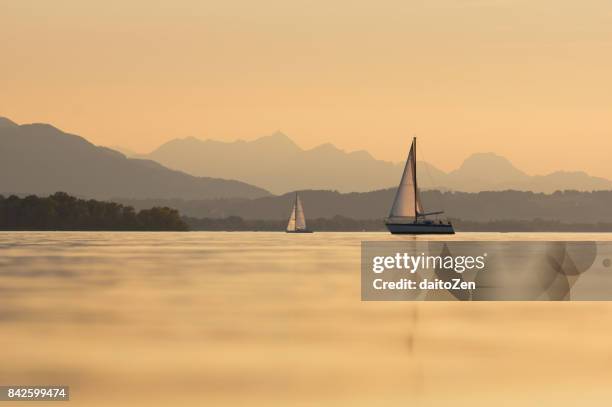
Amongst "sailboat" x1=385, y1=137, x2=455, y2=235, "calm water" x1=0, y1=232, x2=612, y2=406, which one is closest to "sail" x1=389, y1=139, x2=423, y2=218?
"sailboat" x1=385, y1=137, x2=455, y2=235

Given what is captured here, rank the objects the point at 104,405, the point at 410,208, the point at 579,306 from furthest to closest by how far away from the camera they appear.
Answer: the point at 410,208 < the point at 579,306 < the point at 104,405

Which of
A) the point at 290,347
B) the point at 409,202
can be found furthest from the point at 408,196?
the point at 290,347

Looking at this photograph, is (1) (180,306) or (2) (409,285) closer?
(1) (180,306)

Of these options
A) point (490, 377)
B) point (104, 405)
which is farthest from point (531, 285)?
point (104, 405)

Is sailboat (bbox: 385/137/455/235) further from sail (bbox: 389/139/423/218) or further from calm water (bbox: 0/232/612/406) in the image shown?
calm water (bbox: 0/232/612/406)

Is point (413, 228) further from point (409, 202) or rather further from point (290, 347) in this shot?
point (290, 347)

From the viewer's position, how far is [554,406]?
63.4 ft

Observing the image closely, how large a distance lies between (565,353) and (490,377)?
4.75 meters

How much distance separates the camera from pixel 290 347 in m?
26.9

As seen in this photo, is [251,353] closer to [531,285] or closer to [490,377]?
[490,377]

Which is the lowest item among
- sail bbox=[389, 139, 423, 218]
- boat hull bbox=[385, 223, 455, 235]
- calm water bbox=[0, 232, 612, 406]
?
calm water bbox=[0, 232, 612, 406]

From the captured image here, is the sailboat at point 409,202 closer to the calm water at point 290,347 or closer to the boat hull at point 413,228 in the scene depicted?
the boat hull at point 413,228

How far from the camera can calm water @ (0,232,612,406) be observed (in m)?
20.7

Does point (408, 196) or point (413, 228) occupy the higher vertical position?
point (408, 196)
